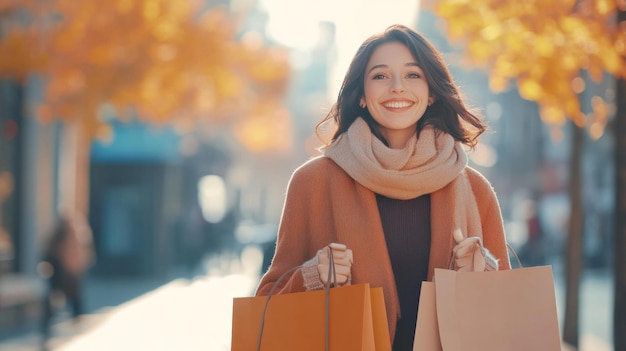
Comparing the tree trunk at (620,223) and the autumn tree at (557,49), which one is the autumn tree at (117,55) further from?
the tree trunk at (620,223)

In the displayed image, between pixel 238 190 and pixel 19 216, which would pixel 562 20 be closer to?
pixel 19 216

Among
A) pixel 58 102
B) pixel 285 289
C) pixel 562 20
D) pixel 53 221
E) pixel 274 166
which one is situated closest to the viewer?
pixel 285 289

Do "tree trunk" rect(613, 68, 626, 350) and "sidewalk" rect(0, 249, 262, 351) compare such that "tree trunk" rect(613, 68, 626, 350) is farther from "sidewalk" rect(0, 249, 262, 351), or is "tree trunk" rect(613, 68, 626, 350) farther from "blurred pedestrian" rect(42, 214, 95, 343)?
"blurred pedestrian" rect(42, 214, 95, 343)

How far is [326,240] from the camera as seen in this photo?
3.91 metres

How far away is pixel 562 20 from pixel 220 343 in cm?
582

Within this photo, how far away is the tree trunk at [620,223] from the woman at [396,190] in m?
3.79

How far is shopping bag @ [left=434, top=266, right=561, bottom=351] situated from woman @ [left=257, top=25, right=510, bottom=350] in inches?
13.6

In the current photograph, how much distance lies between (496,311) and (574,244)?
919 cm

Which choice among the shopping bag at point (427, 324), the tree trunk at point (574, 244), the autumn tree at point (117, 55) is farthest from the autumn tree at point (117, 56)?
the shopping bag at point (427, 324)

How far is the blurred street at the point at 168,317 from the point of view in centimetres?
1285

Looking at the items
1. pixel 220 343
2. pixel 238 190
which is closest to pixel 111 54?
pixel 220 343

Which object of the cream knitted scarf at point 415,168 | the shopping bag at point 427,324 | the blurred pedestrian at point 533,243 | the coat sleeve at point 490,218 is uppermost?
the cream knitted scarf at point 415,168

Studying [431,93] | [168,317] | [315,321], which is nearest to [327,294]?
[315,321]

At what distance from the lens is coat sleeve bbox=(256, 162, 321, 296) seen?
389cm
